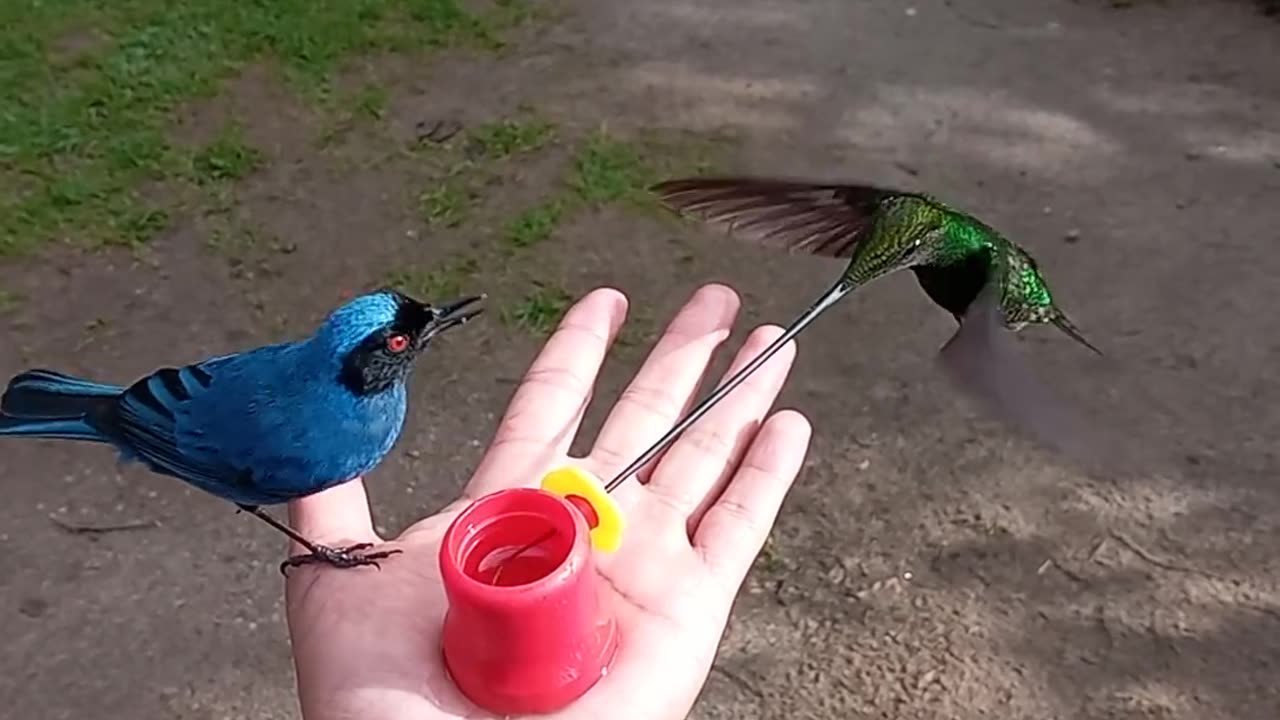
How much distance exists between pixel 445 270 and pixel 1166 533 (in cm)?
220

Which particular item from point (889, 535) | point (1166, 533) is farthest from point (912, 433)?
point (1166, 533)

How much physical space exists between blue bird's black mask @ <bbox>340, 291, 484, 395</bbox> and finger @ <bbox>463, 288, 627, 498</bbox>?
334 mm

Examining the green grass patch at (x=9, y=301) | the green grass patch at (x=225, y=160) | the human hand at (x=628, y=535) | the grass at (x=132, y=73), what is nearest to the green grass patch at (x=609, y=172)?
the grass at (x=132, y=73)

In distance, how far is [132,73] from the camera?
5621 millimetres

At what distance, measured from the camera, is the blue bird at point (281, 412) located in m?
2.47

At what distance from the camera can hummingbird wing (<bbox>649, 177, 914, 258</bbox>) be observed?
2430 mm

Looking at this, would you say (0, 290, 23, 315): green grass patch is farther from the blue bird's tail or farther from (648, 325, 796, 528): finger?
(648, 325, 796, 528): finger

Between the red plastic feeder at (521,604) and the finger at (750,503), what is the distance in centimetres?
37

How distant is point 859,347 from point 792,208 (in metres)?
1.90

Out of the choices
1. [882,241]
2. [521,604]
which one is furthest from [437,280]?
[521,604]

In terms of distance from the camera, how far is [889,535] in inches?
150

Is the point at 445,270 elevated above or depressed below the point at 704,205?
below

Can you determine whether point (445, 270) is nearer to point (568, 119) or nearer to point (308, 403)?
point (568, 119)

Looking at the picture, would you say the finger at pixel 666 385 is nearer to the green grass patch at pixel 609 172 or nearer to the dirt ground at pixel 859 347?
the dirt ground at pixel 859 347
